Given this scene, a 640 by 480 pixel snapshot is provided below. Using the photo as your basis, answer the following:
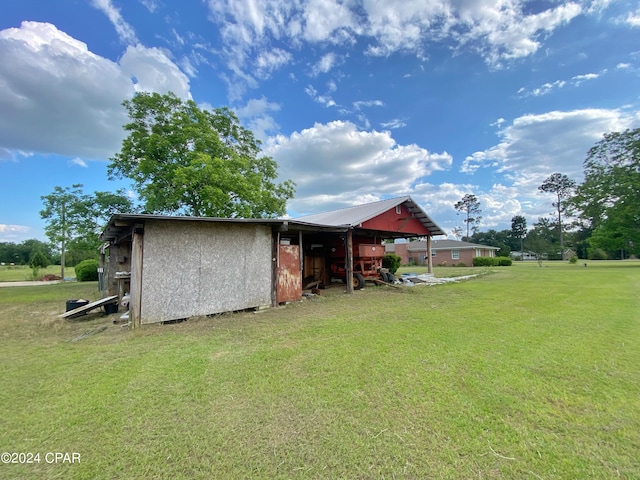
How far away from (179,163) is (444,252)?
118 feet

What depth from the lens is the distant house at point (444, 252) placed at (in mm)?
37781

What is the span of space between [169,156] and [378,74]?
13250mm

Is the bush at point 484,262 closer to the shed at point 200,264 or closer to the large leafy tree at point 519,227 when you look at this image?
the shed at point 200,264

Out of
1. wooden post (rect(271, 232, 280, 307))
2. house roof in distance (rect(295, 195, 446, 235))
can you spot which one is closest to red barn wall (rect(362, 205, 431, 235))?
house roof in distance (rect(295, 195, 446, 235))

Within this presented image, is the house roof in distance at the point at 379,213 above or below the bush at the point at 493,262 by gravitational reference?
above

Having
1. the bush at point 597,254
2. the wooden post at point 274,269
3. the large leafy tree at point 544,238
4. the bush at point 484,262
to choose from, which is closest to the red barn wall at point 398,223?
the wooden post at point 274,269

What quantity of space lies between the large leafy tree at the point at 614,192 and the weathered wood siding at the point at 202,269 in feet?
A: 113

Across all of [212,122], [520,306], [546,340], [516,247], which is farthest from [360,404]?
[516,247]

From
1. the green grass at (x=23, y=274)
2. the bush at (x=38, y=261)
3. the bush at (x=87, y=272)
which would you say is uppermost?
the bush at (x=38, y=261)

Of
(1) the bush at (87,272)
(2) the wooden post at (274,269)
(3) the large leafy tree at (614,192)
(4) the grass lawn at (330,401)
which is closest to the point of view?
(4) the grass lawn at (330,401)

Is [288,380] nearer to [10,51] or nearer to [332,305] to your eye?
[332,305]

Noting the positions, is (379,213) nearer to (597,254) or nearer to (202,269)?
(202,269)

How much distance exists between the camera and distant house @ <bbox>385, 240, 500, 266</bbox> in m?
37.8

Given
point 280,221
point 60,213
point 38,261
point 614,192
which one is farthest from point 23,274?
point 614,192
